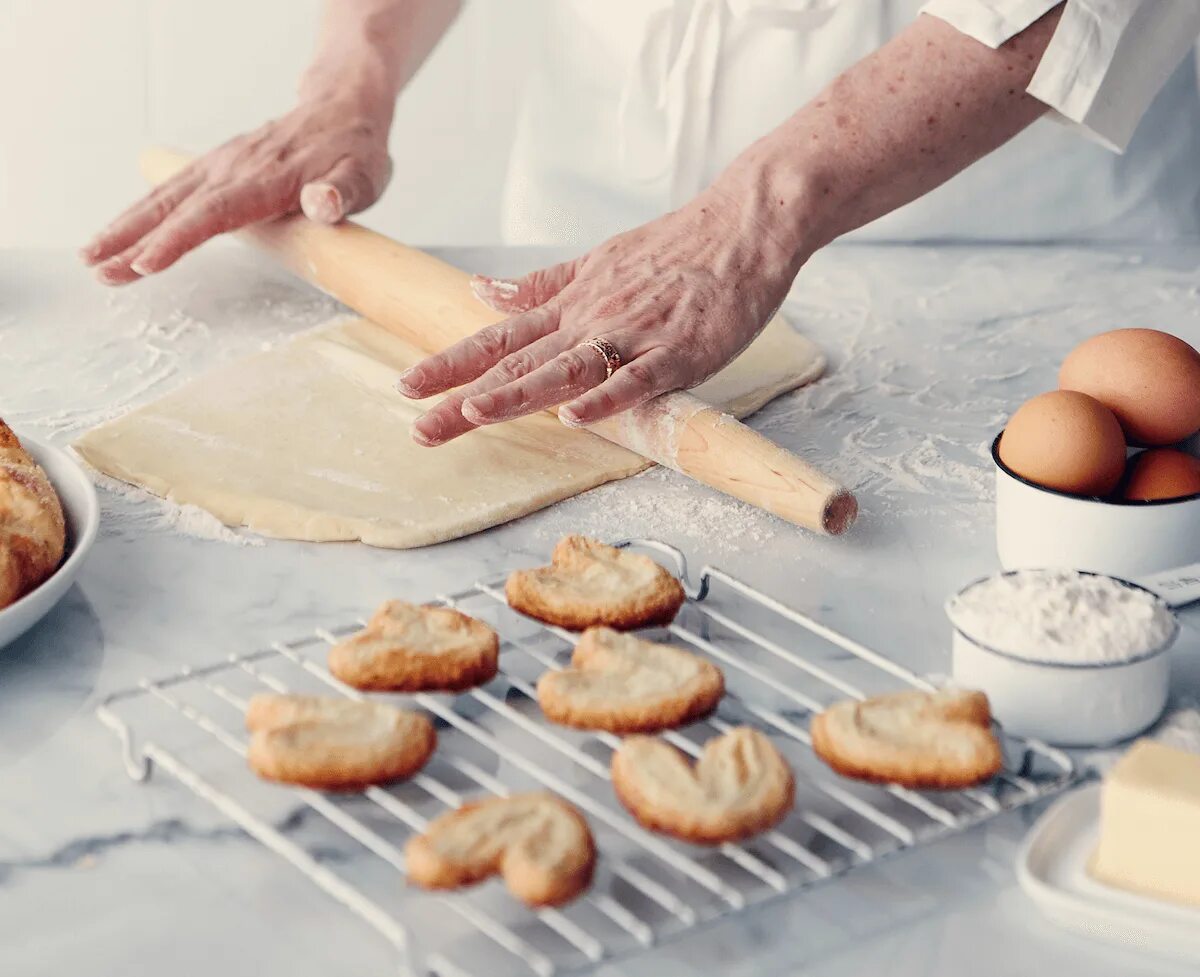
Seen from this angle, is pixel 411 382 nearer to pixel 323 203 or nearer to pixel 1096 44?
pixel 323 203

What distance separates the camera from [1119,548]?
99 cm

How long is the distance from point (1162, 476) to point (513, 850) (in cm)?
56

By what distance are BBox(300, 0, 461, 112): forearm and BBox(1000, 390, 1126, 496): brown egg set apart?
1.10 m

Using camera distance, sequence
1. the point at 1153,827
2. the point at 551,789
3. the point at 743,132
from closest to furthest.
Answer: the point at 1153,827 < the point at 551,789 < the point at 743,132

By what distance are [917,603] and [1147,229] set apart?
99cm

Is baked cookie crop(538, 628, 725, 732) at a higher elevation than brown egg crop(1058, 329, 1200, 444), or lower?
lower

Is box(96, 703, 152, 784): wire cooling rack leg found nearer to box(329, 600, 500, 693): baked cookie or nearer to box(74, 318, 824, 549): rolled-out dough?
box(329, 600, 500, 693): baked cookie

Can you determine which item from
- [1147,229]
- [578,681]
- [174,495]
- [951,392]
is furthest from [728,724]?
[1147,229]

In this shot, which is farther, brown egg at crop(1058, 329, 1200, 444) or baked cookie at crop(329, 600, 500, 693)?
brown egg at crop(1058, 329, 1200, 444)

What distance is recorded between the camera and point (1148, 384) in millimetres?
1023

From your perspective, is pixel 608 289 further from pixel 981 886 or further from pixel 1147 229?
pixel 1147 229

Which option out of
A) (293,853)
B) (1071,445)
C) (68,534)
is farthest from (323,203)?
(293,853)

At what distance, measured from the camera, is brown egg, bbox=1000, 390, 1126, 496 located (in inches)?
38.8

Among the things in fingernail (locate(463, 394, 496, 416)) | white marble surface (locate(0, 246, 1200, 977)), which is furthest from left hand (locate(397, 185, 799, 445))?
white marble surface (locate(0, 246, 1200, 977))
